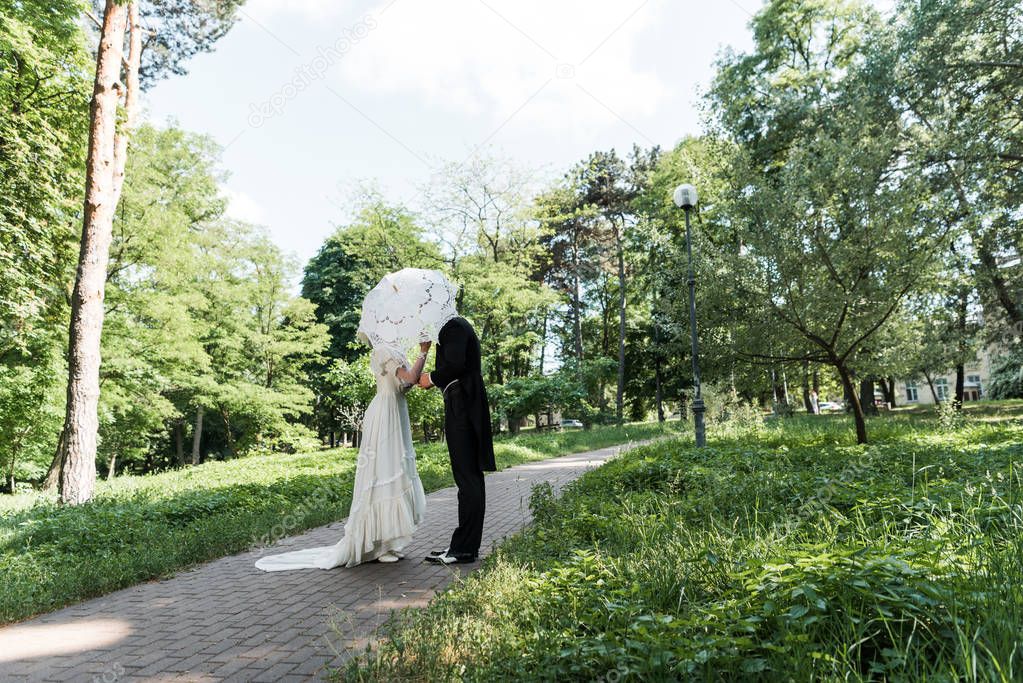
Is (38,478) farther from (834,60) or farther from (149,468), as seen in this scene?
(834,60)

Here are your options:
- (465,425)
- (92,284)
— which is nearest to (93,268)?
(92,284)

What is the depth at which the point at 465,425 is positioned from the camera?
5.46m

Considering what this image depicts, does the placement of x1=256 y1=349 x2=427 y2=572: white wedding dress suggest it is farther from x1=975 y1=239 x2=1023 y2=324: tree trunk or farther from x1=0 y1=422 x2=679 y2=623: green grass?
x1=975 y1=239 x2=1023 y2=324: tree trunk

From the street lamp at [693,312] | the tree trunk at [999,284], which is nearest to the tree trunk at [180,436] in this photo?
the street lamp at [693,312]

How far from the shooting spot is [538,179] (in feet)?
82.1

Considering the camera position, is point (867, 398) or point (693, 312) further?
point (867, 398)

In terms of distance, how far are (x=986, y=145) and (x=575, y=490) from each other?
12772 millimetres

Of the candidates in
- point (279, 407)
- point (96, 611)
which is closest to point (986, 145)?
point (96, 611)

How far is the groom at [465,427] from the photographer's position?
5340 mm

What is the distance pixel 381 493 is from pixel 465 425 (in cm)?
98

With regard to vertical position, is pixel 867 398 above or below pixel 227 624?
above

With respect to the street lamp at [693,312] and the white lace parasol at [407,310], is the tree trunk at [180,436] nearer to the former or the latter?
the street lamp at [693,312]

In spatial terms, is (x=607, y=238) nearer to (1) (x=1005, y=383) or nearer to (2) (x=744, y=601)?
(1) (x=1005, y=383)

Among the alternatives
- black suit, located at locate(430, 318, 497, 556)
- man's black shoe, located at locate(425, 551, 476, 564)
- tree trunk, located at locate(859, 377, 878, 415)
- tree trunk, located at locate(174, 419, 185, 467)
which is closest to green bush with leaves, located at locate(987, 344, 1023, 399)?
tree trunk, located at locate(859, 377, 878, 415)
